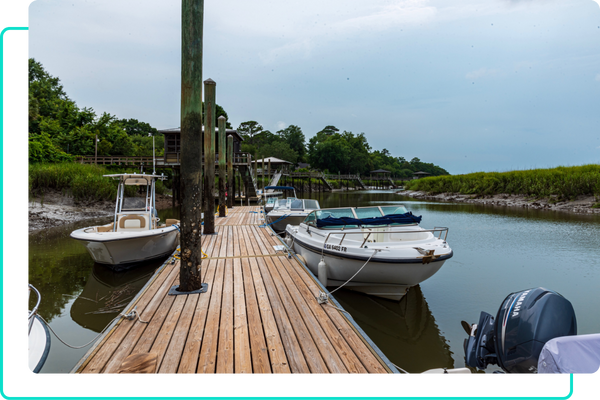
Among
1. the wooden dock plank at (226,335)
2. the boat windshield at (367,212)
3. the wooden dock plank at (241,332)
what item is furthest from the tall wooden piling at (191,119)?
the boat windshield at (367,212)

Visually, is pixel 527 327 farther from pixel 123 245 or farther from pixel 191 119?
pixel 123 245

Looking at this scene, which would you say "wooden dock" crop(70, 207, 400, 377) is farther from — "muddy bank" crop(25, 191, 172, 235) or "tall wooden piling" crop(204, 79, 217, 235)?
"muddy bank" crop(25, 191, 172, 235)

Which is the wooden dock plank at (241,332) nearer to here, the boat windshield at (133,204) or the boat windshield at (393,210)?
the boat windshield at (393,210)

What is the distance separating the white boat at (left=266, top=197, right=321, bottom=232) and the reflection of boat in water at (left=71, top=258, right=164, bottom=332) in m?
4.57

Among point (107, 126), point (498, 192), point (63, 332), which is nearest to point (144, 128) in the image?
point (107, 126)

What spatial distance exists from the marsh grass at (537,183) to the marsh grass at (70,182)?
3133cm

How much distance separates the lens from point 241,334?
11.0 feet

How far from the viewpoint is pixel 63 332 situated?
209 inches

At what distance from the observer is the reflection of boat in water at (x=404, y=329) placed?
4.66m

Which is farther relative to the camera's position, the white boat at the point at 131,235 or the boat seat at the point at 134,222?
the boat seat at the point at 134,222

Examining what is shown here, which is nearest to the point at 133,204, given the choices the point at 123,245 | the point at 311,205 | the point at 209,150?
the point at 123,245

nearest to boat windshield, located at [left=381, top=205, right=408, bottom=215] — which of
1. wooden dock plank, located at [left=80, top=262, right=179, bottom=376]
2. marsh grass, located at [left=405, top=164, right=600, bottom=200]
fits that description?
wooden dock plank, located at [left=80, top=262, right=179, bottom=376]

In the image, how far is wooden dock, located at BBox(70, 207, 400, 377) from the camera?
275cm

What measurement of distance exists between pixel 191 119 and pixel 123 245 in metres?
4.69
